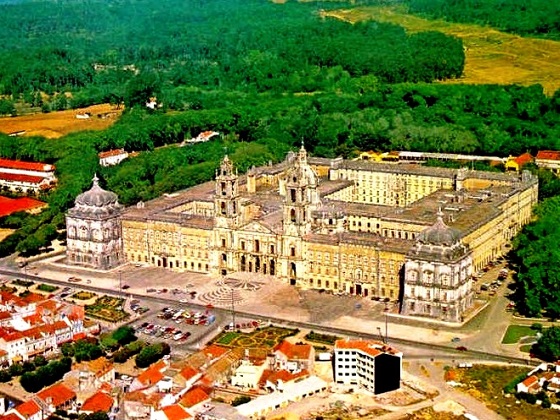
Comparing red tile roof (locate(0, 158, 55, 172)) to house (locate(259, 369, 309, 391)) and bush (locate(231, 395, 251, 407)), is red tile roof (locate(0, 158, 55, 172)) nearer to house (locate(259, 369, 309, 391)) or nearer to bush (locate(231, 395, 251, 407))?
house (locate(259, 369, 309, 391))

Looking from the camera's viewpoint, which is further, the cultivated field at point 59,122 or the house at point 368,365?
the cultivated field at point 59,122

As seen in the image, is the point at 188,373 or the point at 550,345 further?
the point at 550,345

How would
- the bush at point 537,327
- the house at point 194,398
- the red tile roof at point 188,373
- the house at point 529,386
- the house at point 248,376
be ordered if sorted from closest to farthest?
1. the house at point 194,398
2. the house at point 529,386
3. the red tile roof at point 188,373
4. the house at point 248,376
5. the bush at point 537,327

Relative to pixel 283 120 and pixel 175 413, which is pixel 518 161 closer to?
pixel 283 120

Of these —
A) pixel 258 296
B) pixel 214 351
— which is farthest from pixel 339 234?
pixel 214 351

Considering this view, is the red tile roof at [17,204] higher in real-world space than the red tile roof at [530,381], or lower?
lower

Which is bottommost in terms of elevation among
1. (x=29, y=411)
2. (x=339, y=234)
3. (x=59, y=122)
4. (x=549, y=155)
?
(x=29, y=411)

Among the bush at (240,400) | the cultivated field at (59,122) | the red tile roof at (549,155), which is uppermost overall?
the red tile roof at (549,155)

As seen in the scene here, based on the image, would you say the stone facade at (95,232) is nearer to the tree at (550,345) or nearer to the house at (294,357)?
the house at (294,357)

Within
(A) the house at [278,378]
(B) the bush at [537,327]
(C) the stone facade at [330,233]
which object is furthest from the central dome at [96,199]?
A: (B) the bush at [537,327]
